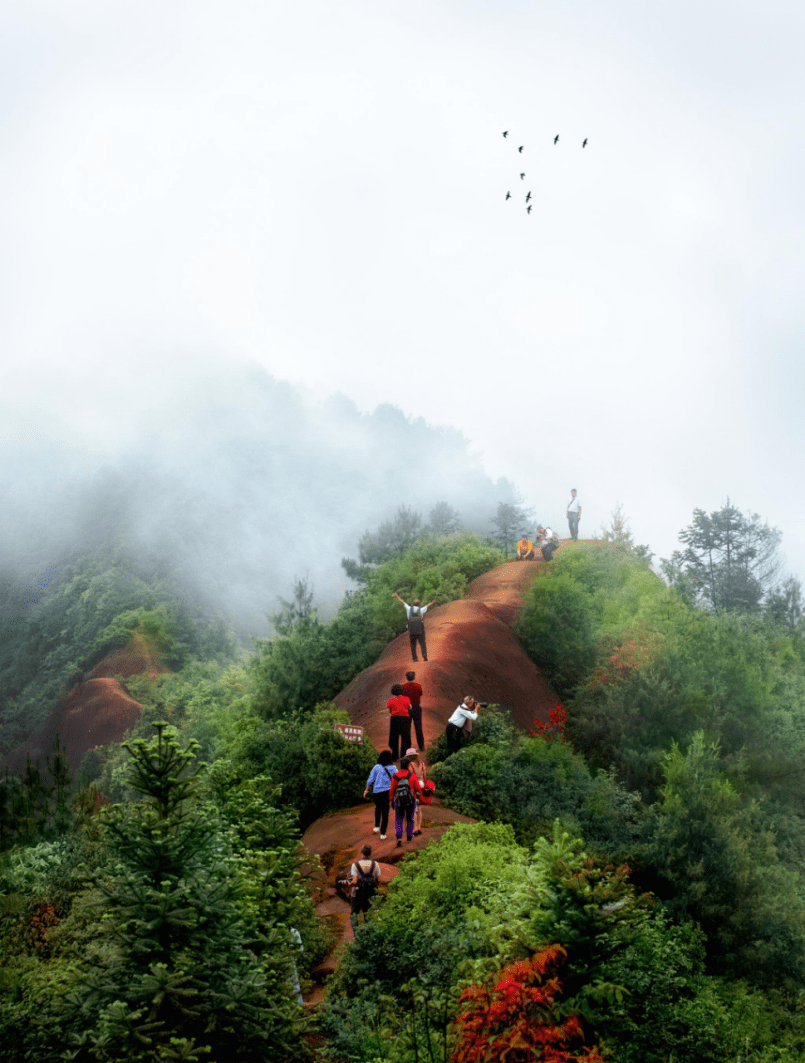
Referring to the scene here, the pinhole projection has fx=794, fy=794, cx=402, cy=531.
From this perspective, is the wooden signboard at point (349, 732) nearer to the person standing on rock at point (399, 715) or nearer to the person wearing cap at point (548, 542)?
the person standing on rock at point (399, 715)

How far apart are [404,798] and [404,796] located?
3 cm

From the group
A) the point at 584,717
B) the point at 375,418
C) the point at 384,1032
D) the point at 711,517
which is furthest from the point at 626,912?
the point at 375,418

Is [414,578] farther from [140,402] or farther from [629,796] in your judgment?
[140,402]

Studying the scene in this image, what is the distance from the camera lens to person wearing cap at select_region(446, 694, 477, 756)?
49.3 ft

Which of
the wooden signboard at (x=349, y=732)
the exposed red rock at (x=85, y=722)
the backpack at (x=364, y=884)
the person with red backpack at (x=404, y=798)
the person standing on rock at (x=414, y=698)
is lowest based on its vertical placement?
the backpack at (x=364, y=884)

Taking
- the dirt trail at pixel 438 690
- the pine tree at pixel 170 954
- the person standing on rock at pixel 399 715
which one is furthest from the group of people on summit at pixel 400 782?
the pine tree at pixel 170 954

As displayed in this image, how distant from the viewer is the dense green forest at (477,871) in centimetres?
700

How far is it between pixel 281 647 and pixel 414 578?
8.68m

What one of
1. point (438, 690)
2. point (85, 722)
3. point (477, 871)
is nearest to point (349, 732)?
point (477, 871)

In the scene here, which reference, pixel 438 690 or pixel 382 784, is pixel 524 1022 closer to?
pixel 382 784

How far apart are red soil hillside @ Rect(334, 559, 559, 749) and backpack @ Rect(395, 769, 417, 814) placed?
17.3 ft

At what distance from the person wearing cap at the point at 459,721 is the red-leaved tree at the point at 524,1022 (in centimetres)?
760

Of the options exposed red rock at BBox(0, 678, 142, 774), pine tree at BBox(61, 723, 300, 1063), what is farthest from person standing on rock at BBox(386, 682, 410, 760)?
exposed red rock at BBox(0, 678, 142, 774)

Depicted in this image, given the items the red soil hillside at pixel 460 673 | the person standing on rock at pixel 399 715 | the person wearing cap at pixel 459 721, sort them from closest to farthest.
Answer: the person standing on rock at pixel 399 715, the person wearing cap at pixel 459 721, the red soil hillside at pixel 460 673
